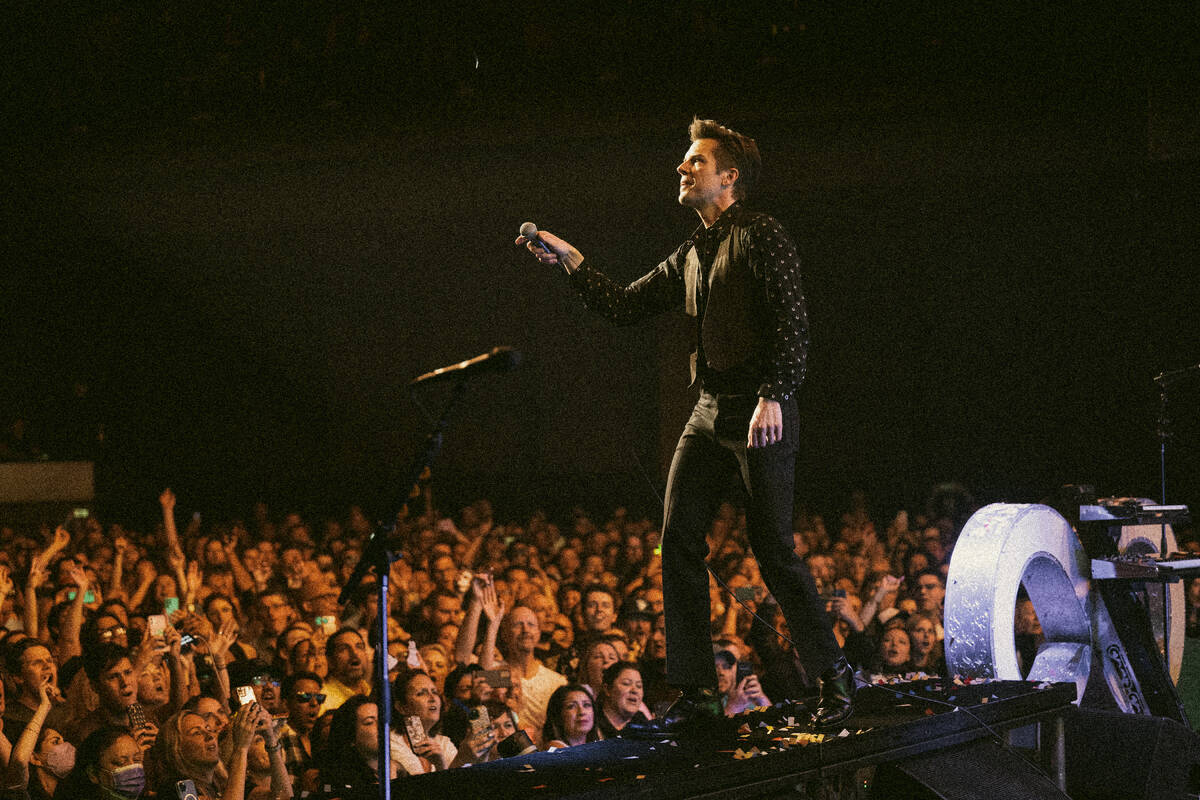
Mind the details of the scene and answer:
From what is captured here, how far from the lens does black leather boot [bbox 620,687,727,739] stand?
2.98 m

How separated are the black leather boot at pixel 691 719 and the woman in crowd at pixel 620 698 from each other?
1808mm

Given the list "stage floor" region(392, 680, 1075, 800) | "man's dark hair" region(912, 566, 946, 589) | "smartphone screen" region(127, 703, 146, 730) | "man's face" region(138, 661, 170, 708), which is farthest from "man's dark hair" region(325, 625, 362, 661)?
"man's dark hair" region(912, 566, 946, 589)

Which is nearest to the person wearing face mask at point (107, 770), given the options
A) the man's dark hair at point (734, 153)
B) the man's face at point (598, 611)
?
the man's face at point (598, 611)

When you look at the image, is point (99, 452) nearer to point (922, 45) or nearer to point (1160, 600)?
point (922, 45)

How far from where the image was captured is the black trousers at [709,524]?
9.49ft

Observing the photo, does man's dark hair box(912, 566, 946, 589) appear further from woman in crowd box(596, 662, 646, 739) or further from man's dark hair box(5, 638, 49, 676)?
man's dark hair box(5, 638, 49, 676)

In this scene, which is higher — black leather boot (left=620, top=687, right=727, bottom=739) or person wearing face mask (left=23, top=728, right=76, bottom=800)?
black leather boot (left=620, top=687, right=727, bottom=739)

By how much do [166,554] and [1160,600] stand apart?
18.6 ft

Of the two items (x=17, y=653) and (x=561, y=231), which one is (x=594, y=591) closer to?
(x=17, y=653)

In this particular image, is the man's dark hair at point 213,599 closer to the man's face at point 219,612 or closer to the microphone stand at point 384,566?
the man's face at point 219,612

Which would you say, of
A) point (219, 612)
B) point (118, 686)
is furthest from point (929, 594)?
point (118, 686)

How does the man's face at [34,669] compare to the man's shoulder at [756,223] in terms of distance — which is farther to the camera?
the man's face at [34,669]

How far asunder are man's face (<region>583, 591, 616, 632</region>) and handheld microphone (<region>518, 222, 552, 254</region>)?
3126 mm

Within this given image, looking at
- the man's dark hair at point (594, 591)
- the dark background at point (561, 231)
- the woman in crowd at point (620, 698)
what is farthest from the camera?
the dark background at point (561, 231)
